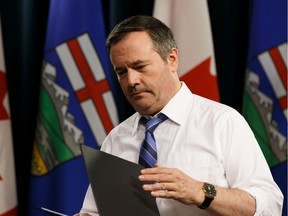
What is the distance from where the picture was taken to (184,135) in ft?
4.43

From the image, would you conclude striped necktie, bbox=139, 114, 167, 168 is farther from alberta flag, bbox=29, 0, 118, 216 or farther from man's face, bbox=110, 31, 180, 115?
alberta flag, bbox=29, 0, 118, 216

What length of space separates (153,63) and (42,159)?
1162 millimetres

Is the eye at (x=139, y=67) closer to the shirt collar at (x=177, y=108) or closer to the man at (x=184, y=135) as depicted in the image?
the man at (x=184, y=135)

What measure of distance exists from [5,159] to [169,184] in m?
1.40

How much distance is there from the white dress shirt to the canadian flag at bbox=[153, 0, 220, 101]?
92 centimetres

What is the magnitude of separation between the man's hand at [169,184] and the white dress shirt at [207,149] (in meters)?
0.16

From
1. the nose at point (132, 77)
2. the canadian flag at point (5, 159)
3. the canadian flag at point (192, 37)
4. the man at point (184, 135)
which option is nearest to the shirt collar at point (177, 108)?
the man at point (184, 135)

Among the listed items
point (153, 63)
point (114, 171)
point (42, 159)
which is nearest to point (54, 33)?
point (42, 159)

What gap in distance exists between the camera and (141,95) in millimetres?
1319

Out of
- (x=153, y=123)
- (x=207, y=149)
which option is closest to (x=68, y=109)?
(x=153, y=123)

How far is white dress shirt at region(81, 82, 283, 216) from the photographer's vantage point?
1.22 m

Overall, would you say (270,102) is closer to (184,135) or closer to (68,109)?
(68,109)

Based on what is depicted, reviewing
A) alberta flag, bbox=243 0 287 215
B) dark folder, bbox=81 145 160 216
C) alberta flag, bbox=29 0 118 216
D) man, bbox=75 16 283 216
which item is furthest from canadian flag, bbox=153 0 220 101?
dark folder, bbox=81 145 160 216

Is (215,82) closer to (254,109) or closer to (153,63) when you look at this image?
(254,109)
